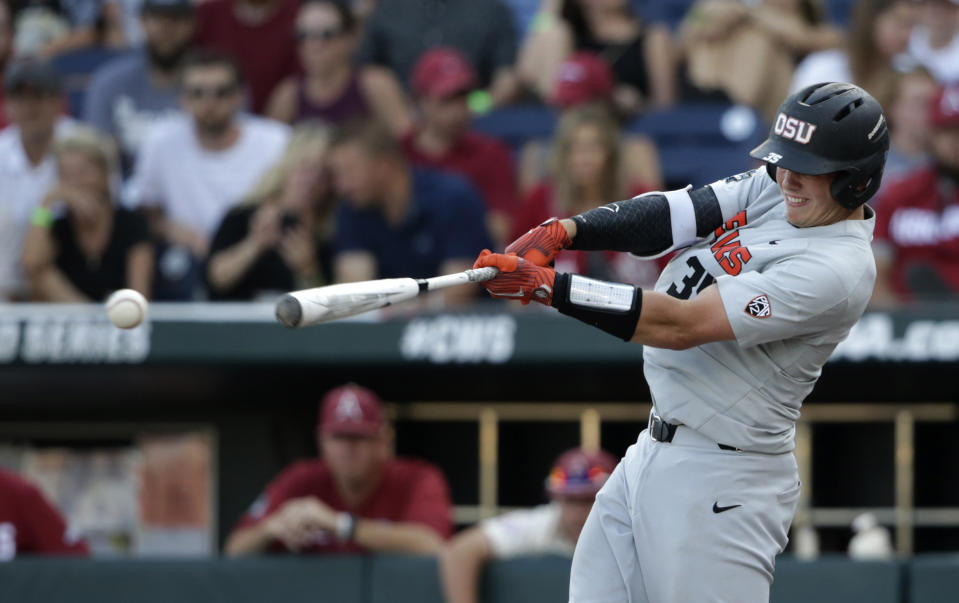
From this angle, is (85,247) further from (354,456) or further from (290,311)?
(290,311)

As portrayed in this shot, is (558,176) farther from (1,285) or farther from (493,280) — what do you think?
(493,280)

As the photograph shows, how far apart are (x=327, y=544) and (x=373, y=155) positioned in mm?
1686

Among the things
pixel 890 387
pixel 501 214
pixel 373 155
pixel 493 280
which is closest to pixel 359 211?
pixel 373 155

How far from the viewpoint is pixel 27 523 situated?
5812mm

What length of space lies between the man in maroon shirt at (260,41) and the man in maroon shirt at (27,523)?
277 centimetres

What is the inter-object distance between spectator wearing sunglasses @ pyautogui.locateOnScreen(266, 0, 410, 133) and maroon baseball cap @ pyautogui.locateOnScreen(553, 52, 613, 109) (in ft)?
2.97

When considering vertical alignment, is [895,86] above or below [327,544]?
above

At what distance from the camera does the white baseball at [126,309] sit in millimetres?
3580

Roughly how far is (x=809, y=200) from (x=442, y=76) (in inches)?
147

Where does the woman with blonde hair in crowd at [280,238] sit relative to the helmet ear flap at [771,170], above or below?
above

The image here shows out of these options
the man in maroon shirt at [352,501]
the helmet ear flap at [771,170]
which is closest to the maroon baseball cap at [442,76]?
the man in maroon shirt at [352,501]

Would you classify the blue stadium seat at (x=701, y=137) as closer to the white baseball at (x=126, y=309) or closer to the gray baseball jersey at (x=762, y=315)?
the gray baseball jersey at (x=762, y=315)

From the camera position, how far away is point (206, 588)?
5.58 meters

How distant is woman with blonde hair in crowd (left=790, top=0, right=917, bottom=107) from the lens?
22.8 ft
